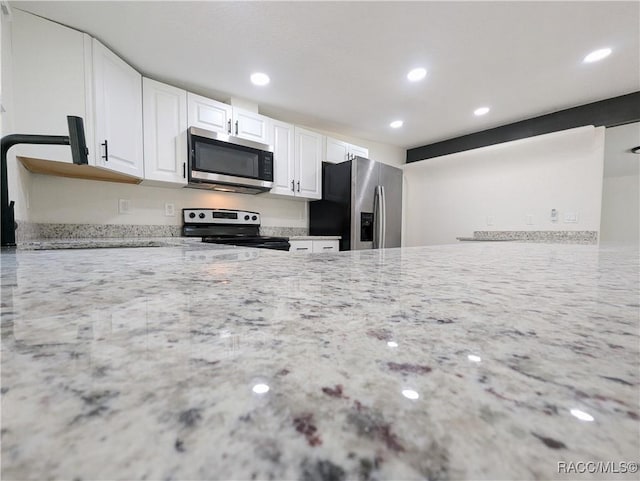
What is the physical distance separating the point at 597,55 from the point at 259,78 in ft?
8.56

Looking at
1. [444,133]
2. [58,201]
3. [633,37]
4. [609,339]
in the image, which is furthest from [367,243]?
[609,339]

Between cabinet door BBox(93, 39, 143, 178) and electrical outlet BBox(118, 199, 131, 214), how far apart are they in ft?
1.27

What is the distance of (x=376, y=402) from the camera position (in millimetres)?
138

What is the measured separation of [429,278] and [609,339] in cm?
26

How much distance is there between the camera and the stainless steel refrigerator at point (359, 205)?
3.11 m

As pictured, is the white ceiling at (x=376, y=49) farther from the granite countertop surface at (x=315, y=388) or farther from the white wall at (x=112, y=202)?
the granite countertop surface at (x=315, y=388)

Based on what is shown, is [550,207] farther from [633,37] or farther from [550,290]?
[550,290]

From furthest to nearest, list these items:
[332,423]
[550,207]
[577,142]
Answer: [550,207]
[577,142]
[332,423]

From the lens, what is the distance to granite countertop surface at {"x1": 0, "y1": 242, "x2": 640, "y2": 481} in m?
0.10

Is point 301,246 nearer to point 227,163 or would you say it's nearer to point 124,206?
point 227,163

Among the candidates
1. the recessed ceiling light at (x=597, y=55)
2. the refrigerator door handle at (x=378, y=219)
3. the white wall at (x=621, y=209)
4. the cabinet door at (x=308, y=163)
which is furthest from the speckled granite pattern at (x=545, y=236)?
the white wall at (x=621, y=209)

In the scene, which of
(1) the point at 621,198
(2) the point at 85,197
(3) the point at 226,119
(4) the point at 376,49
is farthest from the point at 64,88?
(1) the point at 621,198

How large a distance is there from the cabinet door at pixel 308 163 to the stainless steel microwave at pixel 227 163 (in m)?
0.42

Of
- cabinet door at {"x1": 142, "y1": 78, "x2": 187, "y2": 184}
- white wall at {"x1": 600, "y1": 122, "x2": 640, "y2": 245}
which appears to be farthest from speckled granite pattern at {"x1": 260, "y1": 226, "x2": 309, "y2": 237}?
white wall at {"x1": 600, "y1": 122, "x2": 640, "y2": 245}
